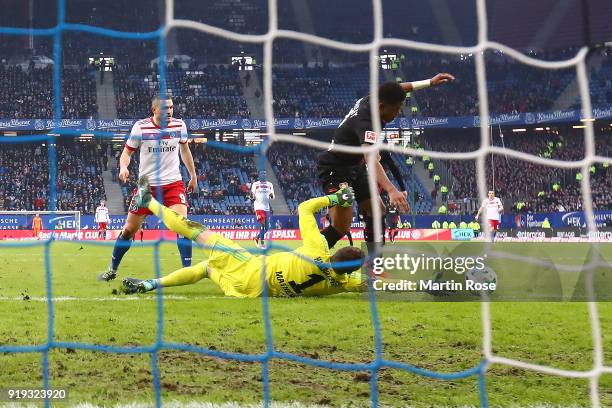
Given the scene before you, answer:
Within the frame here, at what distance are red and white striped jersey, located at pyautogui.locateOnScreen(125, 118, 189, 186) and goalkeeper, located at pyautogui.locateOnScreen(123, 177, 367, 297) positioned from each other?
44.6 inches

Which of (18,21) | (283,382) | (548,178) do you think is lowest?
(283,382)

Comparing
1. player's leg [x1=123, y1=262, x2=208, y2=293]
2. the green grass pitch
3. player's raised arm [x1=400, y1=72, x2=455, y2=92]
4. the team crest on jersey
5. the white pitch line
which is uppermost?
player's raised arm [x1=400, y1=72, x2=455, y2=92]

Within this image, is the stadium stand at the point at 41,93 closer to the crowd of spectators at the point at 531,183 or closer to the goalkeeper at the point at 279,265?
the crowd of spectators at the point at 531,183

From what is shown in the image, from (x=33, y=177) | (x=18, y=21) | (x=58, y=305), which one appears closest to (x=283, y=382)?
(x=58, y=305)

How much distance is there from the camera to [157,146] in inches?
295

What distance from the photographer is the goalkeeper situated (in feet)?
18.1

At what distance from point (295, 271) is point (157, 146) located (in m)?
2.48

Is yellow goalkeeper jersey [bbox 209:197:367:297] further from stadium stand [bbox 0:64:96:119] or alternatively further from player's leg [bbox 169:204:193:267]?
→ stadium stand [bbox 0:64:96:119]

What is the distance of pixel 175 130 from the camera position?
7680 mm

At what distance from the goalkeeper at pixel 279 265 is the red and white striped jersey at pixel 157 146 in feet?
3.72

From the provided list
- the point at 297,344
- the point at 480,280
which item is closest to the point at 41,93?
the point at 480,280

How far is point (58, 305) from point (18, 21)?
3144cm

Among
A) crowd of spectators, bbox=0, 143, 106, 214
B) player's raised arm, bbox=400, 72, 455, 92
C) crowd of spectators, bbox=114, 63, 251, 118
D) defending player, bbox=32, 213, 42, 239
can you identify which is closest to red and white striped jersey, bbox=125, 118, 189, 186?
player's raised arm, bbox=400, 72, 455, 92

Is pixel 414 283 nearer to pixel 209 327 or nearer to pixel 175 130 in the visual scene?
pixel 209 327
